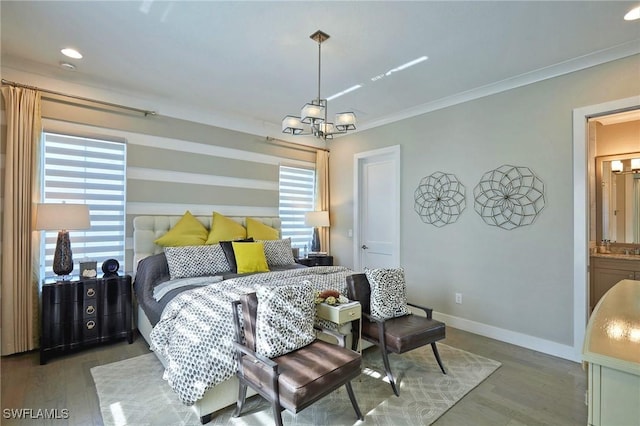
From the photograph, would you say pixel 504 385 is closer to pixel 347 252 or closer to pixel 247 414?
pixel 247 414

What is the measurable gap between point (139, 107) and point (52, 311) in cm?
243

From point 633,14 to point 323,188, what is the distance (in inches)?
162

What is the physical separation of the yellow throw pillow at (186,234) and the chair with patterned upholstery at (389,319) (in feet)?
6.85

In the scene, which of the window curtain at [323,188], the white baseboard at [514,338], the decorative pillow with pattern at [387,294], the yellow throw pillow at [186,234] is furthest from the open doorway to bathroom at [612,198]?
the yellow throw pillow at [186,234]

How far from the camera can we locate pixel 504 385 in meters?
2.59

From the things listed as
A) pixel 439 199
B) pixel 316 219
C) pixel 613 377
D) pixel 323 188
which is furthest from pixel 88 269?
pixel 439 199

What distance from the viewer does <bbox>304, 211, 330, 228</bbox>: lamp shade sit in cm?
513

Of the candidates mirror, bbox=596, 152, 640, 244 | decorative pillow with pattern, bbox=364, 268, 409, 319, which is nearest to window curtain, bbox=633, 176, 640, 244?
mirror, bbox=596, 152, 640, 244

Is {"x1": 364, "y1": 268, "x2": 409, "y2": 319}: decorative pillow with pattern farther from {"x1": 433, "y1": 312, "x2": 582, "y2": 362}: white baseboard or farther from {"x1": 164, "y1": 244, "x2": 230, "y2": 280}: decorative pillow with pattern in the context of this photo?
{"x1": 164, "y1": 244, "x2": 230, "y2": 280}: decorative pillow with pattern

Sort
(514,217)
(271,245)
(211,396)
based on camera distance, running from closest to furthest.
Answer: (211,396) < (514,217) < (271,245)

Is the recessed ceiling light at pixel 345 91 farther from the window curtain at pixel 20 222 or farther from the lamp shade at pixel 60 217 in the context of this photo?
the window curtain at pixel 20 222

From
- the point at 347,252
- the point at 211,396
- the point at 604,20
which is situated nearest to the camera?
the point at 211,396

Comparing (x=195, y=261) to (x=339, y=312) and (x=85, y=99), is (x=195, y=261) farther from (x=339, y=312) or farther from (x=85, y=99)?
(x=85, y=99)

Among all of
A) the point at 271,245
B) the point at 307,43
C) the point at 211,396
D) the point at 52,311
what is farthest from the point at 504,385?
the point at 52,311
